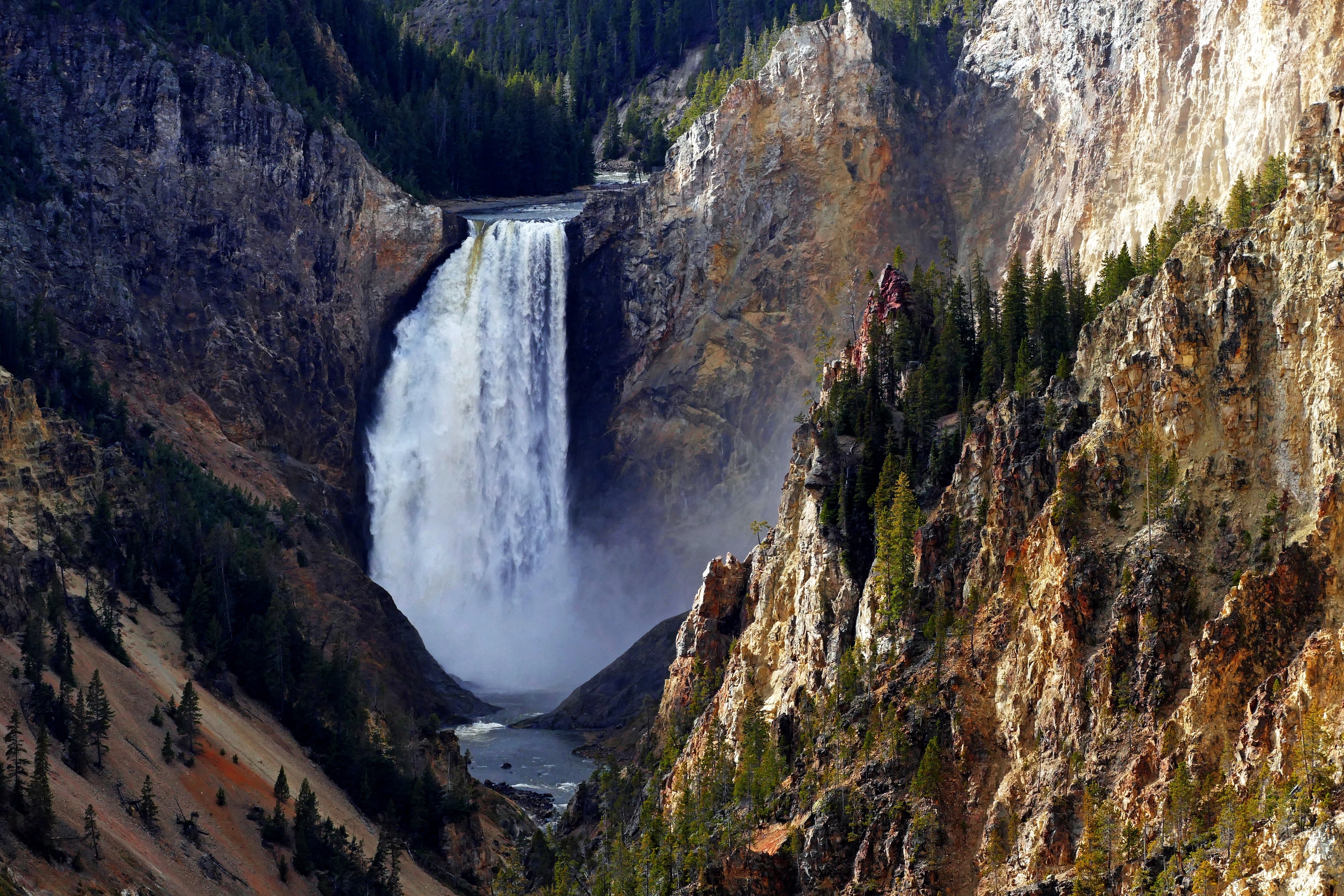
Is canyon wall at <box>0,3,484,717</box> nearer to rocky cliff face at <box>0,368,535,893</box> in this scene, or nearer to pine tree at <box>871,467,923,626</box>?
rocky cliff face at <box>0,368,535,893</box>

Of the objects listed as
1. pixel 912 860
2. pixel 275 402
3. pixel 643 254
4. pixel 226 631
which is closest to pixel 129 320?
pixel 275 402

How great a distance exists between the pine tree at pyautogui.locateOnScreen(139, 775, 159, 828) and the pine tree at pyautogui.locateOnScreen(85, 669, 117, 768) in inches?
113

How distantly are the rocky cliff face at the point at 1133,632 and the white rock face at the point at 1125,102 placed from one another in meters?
29.6

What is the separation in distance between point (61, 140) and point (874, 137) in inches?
2460

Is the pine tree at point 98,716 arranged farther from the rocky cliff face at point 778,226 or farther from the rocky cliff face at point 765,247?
the rocky cliff face at point 765,247

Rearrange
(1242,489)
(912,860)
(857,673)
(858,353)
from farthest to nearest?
(858,353), (857,673), (912,860), (1242,489)

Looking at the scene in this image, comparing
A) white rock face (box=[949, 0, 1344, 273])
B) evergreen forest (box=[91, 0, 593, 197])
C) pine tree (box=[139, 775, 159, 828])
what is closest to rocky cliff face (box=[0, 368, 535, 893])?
pine tree (box=[139, 775, 159, 828])

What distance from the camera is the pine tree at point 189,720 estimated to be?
92.2m

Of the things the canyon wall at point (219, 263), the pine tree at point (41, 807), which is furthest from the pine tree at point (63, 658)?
the canyon wall at point (219, 263)

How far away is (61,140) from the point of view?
13025 centimetres

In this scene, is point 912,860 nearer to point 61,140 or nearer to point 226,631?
point 226,631

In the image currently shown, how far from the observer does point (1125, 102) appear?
113875 millimetres

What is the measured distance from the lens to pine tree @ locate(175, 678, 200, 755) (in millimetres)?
92250

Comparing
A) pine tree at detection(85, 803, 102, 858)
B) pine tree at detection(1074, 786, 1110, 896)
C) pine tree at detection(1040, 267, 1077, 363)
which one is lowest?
pine tree at detection(85, 803, 102, 858)
